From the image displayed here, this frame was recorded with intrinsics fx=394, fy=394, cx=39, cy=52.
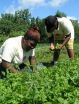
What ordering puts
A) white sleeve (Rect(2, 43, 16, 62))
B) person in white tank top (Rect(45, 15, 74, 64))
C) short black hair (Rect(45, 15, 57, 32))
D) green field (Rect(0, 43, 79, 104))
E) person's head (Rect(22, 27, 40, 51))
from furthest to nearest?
person in white tank top (Rect(45, 15, 74, 64)) → short black hair (Rect(45, 15, 57, 32)) → white sleeve (Rect(2, 43, 16, 62)) → person's head (Rect(22, 27, 40, 51)) → green field (Rect(0, 43, 79, 104))

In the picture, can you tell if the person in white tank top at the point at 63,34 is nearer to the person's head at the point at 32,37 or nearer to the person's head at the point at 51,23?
the person's head at the point at 51,23

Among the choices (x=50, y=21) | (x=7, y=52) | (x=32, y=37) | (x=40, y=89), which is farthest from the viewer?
(x=50, y=21)

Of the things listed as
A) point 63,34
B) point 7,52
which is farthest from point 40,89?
point 63,34

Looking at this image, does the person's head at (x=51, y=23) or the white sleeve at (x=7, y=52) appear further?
the person's head at (x=51, y=23)

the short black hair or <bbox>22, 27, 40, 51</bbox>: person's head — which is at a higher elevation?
the short black hair

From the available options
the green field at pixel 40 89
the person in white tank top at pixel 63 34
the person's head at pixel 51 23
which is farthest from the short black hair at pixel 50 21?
the green field at pixel 40 89

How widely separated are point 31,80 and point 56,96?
0.74m

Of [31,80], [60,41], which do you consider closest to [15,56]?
[31,80]

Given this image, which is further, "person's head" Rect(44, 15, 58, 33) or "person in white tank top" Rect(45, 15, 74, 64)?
"person in white tank top" Rect(45, 15, 74, 64)

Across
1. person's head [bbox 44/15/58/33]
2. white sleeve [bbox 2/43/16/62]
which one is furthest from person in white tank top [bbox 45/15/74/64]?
white sleeve [bbox 2/43/16/62]

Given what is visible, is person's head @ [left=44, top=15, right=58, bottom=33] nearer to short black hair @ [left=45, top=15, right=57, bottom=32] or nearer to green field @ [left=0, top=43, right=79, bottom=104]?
short black hair @ [left=45, top=15, right=57, bottom=32]

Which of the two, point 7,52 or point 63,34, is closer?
point 7,52

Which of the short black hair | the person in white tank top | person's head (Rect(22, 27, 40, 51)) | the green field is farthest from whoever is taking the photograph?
the person in white tank top

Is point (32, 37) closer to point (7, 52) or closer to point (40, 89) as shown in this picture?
point (7, 52)
